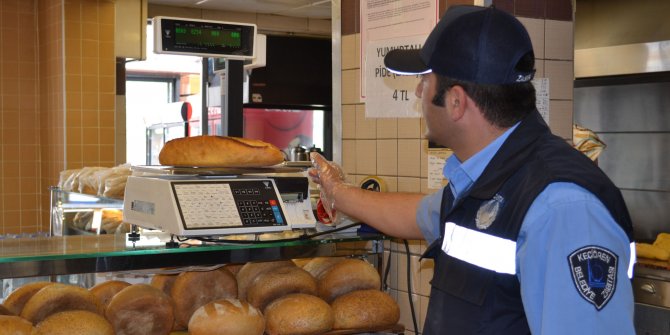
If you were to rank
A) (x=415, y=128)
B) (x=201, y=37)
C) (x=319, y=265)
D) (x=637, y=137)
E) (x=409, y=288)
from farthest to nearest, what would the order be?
(x=637, y=137) → (x=201, y=37) → (x=415, y=128) → (x=409, y=288) → (x=319, y=265)

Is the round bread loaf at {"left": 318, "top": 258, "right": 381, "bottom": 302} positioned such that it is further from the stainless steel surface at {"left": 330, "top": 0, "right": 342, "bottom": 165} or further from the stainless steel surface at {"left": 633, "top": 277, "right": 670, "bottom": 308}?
the stainless steel surface at {"left": 633, "top": 277, "right": 670, "bottom": 308}

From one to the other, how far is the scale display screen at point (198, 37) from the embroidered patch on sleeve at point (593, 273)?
211 centimetres

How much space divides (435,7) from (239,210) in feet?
3.49

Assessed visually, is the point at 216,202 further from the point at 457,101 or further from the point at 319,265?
the point at 457,101

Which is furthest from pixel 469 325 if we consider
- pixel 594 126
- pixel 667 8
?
pixel 594 126

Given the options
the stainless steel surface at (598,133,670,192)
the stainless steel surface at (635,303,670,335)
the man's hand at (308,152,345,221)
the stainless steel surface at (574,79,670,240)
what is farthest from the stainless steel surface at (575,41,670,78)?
the man's hand at (308,152,345,221)

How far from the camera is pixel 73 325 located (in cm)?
184

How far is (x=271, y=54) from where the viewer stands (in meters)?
7.99

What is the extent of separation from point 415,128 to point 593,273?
158cm

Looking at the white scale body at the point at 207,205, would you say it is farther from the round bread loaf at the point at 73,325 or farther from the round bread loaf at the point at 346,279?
the round bread loaf at the point at 73,325

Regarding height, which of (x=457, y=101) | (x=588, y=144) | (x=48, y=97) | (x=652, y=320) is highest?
(x=48, y=97)

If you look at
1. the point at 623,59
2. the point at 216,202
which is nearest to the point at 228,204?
the point at 216,202

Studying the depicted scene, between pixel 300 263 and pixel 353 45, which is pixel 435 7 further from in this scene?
pixel 300 263

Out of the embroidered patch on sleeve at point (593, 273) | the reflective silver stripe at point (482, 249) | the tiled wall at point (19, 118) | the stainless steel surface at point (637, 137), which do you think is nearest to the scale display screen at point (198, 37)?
the reflective silver stripe at point (482, 249)
